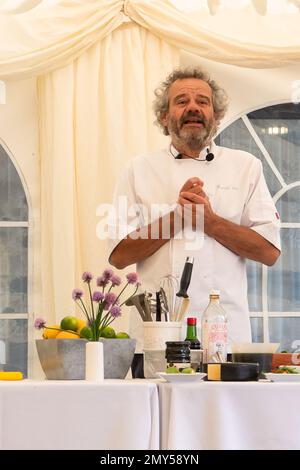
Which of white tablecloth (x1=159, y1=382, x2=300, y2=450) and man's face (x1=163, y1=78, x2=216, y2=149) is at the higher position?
man's face (x1=163, y1=78, x2=216, y2=149)

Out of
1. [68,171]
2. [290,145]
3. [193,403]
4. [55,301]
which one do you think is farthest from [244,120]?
[193,403]

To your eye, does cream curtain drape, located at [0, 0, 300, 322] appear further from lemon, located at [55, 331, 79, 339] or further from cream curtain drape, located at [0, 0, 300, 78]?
lemon, located at [55, 331, 79, 339]

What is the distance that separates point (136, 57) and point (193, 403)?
2447 millimetres

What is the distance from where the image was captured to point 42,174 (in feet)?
13.7

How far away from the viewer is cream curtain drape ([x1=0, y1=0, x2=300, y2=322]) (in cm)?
408

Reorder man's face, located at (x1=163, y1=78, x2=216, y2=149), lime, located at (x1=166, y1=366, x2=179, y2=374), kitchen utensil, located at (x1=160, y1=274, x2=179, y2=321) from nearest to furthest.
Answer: lime, located at (x1=166, y1=366, x2=179, y2=374)
kitchen utensil, located at (x1=160, y1=274, x2=179, y2=321)
man's face, located at (x1=163, y1=78, x2=216, y2=149)

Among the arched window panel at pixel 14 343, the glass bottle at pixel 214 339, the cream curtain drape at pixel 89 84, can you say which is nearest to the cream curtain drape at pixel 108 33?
the cream curtain drape at pixel 89 84

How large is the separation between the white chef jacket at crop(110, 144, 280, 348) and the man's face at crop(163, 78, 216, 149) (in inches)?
4.9

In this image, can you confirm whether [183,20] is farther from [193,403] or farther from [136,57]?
[193,403]

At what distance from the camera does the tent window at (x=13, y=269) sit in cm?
423

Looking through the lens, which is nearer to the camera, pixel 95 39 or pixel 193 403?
pixel 193 403

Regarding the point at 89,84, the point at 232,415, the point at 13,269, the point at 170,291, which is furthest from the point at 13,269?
the point at 232,415

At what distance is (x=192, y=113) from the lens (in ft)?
11.6

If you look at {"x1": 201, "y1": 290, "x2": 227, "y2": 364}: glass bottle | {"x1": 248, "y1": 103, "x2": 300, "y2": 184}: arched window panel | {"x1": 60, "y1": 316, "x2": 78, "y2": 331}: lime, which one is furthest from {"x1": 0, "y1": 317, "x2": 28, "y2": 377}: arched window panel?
{"x1": 201, "y1": 290, "x2": 227, "y2": 364}: glass bottle
